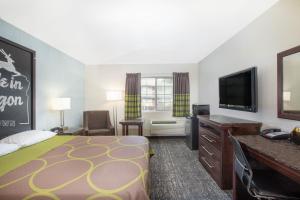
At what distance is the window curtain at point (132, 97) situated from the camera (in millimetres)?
4734

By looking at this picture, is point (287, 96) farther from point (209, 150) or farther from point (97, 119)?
point (97, 119)

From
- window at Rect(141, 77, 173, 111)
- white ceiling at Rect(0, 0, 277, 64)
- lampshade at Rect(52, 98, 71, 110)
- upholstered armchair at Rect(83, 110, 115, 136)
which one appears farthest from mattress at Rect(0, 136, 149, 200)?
window at Rect(141, 77, 173, 111)

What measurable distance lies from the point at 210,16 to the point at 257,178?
2.10 meters

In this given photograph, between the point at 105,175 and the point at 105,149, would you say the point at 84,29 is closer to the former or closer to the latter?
the point at 105,149

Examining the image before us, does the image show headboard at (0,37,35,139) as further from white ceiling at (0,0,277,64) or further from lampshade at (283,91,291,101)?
lampshade at (283,91,291,101)

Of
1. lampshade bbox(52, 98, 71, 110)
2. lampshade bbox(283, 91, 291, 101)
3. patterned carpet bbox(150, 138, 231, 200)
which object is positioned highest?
lampshade bbox(283, 91, 291, 101)

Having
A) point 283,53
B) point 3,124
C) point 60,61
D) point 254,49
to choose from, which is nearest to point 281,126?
point 283,53

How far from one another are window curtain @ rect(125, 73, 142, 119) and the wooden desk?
336 centimetres

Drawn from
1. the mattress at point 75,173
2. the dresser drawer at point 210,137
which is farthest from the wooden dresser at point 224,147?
the mattress at point 75,173

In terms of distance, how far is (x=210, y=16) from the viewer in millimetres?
2299

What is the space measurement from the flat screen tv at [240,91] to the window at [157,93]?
2.16 metres

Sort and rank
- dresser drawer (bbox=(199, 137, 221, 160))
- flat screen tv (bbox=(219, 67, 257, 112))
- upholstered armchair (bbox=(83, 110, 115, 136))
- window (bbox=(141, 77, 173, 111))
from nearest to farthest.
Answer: flat screen tv (bbox=(219, 67, 257, 112))
dresser drawer (bbox=(199, 137, 221, 160))
upholstered armchair (bbox=(83, 110, 115, 136))
window (bbox=(141, 77, 173, 111))

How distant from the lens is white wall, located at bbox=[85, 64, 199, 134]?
4.87 m

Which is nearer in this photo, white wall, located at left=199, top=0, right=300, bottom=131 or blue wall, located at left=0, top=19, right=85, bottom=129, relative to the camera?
white wall, located at left=199, top=0, right=300, bottom=131
